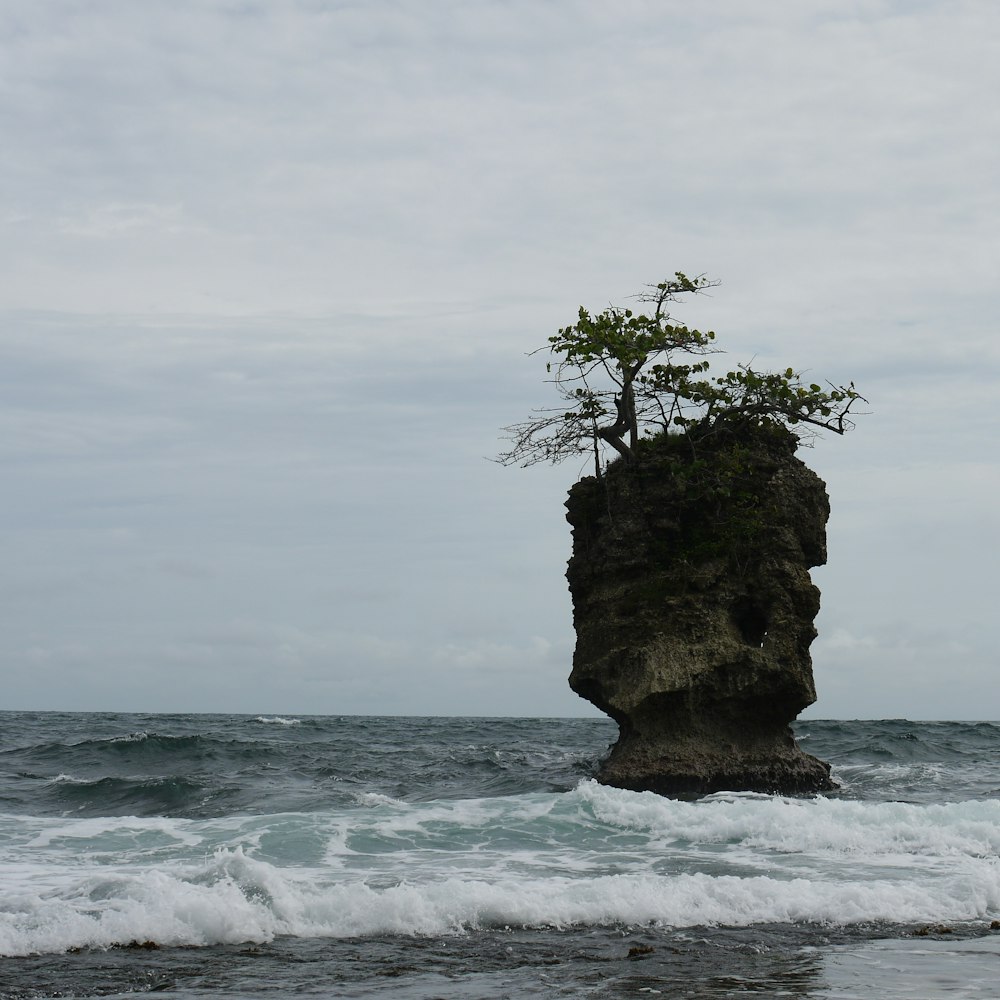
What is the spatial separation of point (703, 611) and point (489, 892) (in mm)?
9392

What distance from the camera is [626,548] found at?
20406 millimetres

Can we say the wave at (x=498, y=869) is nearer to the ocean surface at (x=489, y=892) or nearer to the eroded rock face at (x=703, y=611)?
the ocean surface at (x=489, y=892)

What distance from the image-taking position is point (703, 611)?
19562mm

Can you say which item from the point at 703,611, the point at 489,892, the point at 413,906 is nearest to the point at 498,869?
the point at 489,892

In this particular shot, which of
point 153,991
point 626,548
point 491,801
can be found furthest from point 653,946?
point 626,548

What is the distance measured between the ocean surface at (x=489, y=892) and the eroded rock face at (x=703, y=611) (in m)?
1.56

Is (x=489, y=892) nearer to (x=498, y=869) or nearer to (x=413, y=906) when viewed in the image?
(x=413, y=906)

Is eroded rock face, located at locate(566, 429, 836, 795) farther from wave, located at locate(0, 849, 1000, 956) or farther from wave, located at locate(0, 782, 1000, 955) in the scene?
wave, located at locate(0, 849, 1000, 956)

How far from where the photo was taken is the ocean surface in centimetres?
879

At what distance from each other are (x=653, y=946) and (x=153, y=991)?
14.1 feet

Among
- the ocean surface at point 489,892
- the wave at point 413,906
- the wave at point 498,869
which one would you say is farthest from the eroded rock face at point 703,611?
the wave at point 413,906

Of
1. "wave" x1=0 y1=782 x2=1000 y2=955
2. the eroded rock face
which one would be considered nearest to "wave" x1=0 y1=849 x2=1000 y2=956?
"wave" x1=0 y1=782 x2=1000 y2=955

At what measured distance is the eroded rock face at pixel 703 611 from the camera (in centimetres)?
1905

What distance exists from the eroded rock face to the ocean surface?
1559 millimetres
